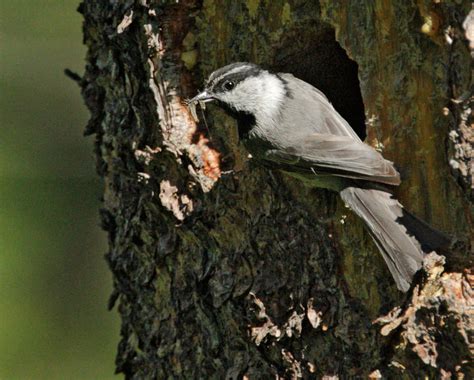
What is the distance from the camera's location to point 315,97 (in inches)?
102

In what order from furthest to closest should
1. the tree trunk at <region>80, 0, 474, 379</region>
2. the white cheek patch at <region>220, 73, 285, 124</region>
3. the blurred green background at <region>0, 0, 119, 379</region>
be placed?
1. the blurred green background at <region>0, 0, 119, 379</region>
2. the white cheek patch at <region>220, 73, 285, 124</region>
3. the tree trunk at <region>80, 0, 474, 379</region>

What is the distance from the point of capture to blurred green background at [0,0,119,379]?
4727mm

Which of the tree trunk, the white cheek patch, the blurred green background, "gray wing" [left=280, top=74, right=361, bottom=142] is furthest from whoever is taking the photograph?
the blurred green background

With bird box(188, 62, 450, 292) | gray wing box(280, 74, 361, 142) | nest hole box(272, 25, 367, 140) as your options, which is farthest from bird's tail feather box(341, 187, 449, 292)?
nest hole box(272, 25, 367, 140)

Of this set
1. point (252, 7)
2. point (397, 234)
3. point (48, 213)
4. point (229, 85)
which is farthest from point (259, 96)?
point (48, 213)

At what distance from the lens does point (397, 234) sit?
2.20 m

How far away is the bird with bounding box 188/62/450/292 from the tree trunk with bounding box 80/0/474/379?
0.17 feet

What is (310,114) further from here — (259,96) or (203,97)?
(203,97)

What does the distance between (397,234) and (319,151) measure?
350mm

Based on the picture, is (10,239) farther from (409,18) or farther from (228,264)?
(409,18)

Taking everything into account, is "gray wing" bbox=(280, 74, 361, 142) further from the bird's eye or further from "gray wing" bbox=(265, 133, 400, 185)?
the bird's eye

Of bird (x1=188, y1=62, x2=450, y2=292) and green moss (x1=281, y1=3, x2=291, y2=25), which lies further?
green moss (x1=281, y1=3, x2=291, y2=25)

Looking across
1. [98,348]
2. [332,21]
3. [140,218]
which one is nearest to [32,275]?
[98,348]

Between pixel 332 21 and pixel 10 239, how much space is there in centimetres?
296
